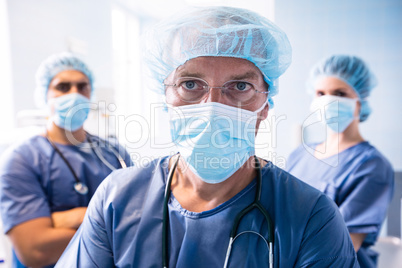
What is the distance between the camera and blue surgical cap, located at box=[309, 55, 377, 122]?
5.00 feet

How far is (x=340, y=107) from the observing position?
1.52 m

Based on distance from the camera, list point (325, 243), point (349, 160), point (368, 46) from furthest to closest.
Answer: point (368, 46)
point (349, 160)
point (325, 243)

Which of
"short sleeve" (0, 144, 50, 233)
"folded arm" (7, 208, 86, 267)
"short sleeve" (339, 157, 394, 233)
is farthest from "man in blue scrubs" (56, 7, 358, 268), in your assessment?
"short sleeve" (339, 157, 394, 233)

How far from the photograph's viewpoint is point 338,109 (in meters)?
1.53

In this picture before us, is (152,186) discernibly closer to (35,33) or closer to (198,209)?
(198,209)

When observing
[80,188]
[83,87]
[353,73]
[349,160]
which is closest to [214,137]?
[80,188]

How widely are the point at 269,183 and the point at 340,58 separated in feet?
3.59

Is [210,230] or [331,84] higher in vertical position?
[331,84]

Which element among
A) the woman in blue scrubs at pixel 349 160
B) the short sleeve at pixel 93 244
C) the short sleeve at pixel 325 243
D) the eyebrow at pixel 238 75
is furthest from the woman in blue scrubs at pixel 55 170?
the woman in blue scrubs at pixel 349 160

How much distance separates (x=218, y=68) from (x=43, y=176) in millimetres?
942

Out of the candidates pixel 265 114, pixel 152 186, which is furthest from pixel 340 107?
pixel 152 186

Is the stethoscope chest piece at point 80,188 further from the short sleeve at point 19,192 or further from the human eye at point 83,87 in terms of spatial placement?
the human eye at point 83,87

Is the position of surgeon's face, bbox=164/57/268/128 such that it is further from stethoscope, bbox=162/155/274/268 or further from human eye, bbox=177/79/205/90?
stethoscope, bbox=162/155/274/268

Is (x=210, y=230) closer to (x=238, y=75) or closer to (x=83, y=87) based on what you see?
(x=238, y=75)
